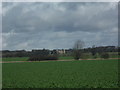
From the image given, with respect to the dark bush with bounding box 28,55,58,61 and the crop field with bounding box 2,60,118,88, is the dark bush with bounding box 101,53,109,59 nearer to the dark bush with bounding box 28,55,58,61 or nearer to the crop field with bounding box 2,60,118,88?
the dark bush with bounding box 28,55,58,61

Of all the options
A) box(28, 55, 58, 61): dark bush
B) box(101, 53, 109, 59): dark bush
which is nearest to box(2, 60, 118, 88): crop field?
box(101, 53, 109, 59): dark bush

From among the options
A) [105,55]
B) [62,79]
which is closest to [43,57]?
[105,55]

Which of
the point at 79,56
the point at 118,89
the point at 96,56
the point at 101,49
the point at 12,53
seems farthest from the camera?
the point at 12,53

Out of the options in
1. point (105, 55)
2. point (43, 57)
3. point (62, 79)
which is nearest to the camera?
point (62, 79)

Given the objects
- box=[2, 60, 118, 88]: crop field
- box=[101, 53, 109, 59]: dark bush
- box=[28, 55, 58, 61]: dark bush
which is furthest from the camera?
box=[28, 55, 58, 61]: dark bush

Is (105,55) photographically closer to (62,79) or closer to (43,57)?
(43,57)

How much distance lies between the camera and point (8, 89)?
1362 cm

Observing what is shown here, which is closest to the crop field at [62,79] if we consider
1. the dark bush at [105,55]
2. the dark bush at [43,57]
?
the dark bush at [105,55]

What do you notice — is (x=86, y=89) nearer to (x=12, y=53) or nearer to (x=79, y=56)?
(x=79, y=56)

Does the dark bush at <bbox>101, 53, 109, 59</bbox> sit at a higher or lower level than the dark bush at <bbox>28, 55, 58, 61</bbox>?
higher

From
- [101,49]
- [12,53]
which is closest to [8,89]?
[101,49]

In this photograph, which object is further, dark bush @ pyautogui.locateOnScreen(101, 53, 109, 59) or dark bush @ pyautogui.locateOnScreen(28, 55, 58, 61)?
dark bush @ pyautogui.locateOnScreen(28, 55, 58, 61)

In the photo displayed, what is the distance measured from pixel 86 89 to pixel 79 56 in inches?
3263

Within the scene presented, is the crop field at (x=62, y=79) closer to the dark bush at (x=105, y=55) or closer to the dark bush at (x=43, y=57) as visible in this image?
the dark bush at (x=105, y=55)
